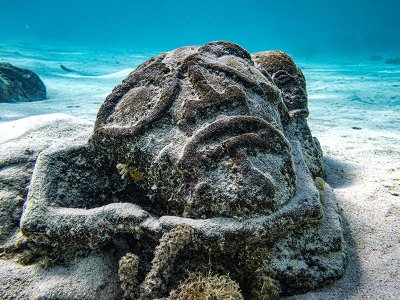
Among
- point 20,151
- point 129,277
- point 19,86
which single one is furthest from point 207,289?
point 19,86

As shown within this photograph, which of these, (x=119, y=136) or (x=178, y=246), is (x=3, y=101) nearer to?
(x=119, y=136)

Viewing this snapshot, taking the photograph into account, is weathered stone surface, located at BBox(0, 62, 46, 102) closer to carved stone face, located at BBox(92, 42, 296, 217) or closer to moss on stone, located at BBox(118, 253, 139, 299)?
carved stone face, located at BBox(92, 42, 296, 217)

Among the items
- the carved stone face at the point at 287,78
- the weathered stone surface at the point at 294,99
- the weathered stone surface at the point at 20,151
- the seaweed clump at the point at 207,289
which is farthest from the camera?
the carved stone face at the point at 287,78

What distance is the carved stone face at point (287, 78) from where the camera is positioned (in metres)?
3.57

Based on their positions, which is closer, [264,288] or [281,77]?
[264,288]

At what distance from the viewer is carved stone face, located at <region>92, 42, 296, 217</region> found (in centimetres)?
192

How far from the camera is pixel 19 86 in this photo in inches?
396

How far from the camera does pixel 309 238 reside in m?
2.10

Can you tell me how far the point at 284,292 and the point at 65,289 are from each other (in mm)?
1615

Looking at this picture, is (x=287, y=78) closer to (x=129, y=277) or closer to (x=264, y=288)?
(x=264, y=288)

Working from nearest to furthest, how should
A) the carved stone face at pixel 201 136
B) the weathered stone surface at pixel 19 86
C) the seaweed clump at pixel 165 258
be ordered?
1. the seaweed clump at pixel 165 258
2. the carved stone face at pixel 201 136
3. the weathered stone surface at pixel 19 86

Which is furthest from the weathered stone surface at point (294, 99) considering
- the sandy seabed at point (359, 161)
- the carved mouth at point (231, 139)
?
the carved mouth at point (231, 139)

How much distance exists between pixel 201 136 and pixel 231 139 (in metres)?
0.25

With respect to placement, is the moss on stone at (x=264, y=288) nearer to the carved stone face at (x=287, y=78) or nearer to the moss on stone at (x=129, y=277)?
the moss on stone at (x=129, y=277)
